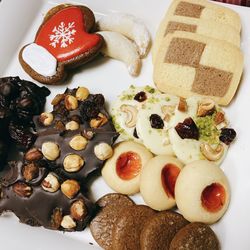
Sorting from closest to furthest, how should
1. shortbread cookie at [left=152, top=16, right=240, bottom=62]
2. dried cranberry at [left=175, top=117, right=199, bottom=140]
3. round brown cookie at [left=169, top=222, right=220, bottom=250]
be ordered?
round brown cookie at [left=169, top=222, right=220, bottom=250] → dried cranberry at [left=175, top=117, right=199, bottom=140] → shortbread cookie at [left=152, top=16, right=240, bottom=62]

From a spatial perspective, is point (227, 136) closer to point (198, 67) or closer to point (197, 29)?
point (198, 67)

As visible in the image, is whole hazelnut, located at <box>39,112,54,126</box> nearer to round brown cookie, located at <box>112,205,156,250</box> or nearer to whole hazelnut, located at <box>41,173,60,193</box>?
whole hazelnut, located at <box>41,173,60,193</box>

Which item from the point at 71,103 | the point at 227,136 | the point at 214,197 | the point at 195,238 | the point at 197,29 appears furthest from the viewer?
the point at 197,29

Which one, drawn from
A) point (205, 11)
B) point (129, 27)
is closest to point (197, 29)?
point (205, 11)

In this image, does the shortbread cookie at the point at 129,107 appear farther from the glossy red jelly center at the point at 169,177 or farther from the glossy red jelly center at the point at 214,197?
the glossy red jelly center at the point at 214,197

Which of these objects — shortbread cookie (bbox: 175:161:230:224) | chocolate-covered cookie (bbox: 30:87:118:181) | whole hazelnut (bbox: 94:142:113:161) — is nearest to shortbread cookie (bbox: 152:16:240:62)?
chocolate-covered cookie (bbox: 30:87:118:181)

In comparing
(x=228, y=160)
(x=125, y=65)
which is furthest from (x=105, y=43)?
(x=228, y=160)

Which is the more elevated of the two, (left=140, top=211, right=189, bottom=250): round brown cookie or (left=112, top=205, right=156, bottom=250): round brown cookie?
(left=140, top=211, right=189, bottom=250): round brown cookie
